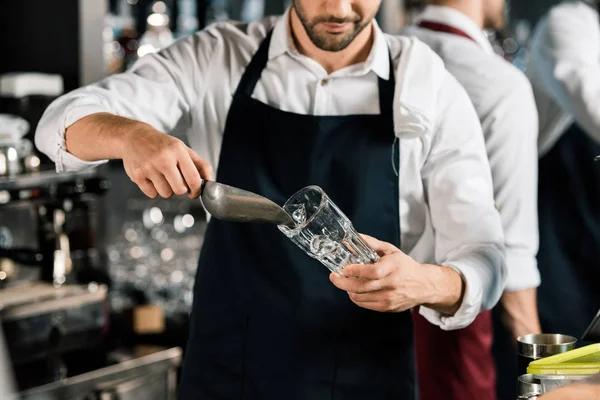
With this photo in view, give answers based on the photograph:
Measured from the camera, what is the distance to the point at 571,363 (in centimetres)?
133

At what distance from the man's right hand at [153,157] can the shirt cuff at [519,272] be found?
0.84 metres

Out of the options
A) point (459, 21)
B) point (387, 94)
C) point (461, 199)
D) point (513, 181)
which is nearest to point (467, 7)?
point (459, 21)

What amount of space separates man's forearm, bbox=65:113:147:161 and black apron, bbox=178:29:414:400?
0.98 ft

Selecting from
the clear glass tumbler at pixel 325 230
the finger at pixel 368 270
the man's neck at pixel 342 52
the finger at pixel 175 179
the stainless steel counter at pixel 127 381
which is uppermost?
the man's neck at pixel 342 52

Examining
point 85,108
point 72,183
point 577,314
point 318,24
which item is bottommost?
point 577,314

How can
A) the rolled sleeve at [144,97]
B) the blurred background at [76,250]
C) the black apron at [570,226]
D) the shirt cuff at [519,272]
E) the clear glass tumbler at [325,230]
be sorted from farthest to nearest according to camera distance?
1. the black apron at [570,226]
2. the blurred background at [76,250]
3. the shirt cuff at [519,272]
4. the rolled sleeve at [144,97]
5. the clear glass tumbler at [325,230]

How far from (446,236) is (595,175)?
3.13ft

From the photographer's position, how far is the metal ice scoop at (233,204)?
55.0 inches

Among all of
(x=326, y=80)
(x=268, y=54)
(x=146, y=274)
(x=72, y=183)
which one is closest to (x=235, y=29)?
(x=268, y=54)

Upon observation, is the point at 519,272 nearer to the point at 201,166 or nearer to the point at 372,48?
the point at 372,48

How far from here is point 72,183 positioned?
8.13 feet

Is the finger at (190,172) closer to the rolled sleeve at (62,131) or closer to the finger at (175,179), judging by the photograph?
the finger at (175,179)

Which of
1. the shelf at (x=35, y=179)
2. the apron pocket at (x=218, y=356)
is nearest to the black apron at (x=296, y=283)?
the apron pocket at (x=218, y=356)

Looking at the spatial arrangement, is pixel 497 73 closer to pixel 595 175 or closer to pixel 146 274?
pixel 595 175
